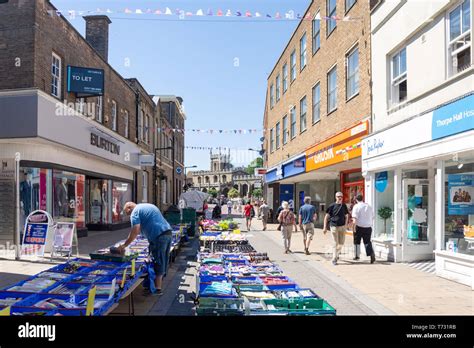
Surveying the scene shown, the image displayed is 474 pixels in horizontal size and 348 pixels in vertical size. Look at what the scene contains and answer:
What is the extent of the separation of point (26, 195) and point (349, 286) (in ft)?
33.5

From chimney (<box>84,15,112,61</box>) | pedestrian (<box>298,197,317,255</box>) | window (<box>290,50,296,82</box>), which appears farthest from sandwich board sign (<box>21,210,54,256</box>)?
window (<box>290,50,296,82</box>)

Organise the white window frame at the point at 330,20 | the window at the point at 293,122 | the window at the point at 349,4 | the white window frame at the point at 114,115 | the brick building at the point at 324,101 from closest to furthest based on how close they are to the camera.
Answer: the brick building at the point at 324,101, the window at the point at 349,4, the white window frame at the point at 330,20, the white window frame at the point at 114,115, the window at the point at 293,122

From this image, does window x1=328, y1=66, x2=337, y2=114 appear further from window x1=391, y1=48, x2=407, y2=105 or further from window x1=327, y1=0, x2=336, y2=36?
window x1=391, y1=48, x2=407, y2=105

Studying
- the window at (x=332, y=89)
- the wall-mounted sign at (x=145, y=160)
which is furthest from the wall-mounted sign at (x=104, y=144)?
the window at (x=332, y=89)

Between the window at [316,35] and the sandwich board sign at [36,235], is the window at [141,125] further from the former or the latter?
the sandwich board sign at [36,235]

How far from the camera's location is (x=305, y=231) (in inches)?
484

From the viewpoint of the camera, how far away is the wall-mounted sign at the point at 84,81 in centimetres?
1446

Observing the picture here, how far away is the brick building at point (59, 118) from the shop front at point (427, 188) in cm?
988

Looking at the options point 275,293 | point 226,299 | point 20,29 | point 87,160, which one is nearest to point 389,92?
point 275,293

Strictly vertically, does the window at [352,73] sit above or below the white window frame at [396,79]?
above

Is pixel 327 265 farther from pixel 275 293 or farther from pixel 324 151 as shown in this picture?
pixel 324 151
